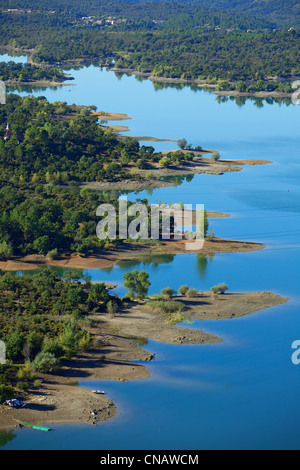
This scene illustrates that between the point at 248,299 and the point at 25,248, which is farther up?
the point at 25,248

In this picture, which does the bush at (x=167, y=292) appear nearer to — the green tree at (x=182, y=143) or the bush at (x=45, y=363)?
the bush at (x=45, y=363)

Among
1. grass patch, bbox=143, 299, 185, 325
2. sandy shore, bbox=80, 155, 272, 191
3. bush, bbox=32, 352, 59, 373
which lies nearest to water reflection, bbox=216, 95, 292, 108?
sandy shore, bbox=80, 155, 272, 191

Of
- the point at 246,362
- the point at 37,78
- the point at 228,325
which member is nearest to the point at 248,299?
the point at 228,325

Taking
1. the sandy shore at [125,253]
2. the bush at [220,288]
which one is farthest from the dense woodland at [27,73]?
the bush at [220,288]

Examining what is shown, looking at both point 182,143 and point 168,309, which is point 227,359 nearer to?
point 168,309

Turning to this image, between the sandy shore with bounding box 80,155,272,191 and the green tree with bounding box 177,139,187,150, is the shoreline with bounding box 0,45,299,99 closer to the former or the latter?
the green tree with bounding box 177,139,187,150
